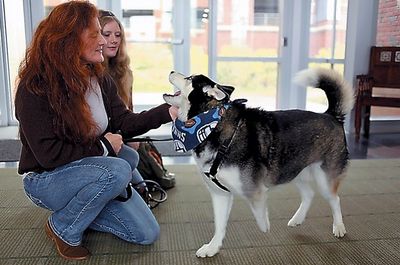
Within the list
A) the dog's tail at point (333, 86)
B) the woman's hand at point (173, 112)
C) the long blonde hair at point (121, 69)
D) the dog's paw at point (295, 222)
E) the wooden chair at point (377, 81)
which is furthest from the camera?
the wooden chair at point (377, 81)

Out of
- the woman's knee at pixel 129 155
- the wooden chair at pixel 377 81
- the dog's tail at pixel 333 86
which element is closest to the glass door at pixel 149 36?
the wooden chair at pixel 377 81

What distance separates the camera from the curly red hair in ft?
4.90

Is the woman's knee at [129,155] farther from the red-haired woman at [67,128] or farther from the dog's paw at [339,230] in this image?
the dog's paw at [339,230]

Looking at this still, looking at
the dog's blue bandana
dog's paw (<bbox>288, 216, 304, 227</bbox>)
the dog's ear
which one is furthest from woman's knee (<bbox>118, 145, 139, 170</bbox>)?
dog's paw (<bbox>288, 216, 304, 227</bbox>)

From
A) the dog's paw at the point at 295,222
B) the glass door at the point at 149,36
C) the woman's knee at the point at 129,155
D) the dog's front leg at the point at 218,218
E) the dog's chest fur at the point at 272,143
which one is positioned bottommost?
the dog's paw at the point at 295,222

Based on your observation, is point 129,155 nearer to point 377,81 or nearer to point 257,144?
point 257,144

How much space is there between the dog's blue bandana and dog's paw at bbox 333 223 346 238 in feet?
2.67

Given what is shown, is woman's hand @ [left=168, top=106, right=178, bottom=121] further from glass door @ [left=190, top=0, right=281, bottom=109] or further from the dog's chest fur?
glass door @ [left=190, top=0, right=281, bottom=109]

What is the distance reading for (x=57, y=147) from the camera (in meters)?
1.51

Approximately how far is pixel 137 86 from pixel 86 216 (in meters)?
3.39

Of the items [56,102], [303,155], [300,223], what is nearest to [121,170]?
[56,102]

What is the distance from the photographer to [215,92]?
146cm

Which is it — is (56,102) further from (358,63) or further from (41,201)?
(358,63)

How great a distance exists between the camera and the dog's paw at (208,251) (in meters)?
1.67
